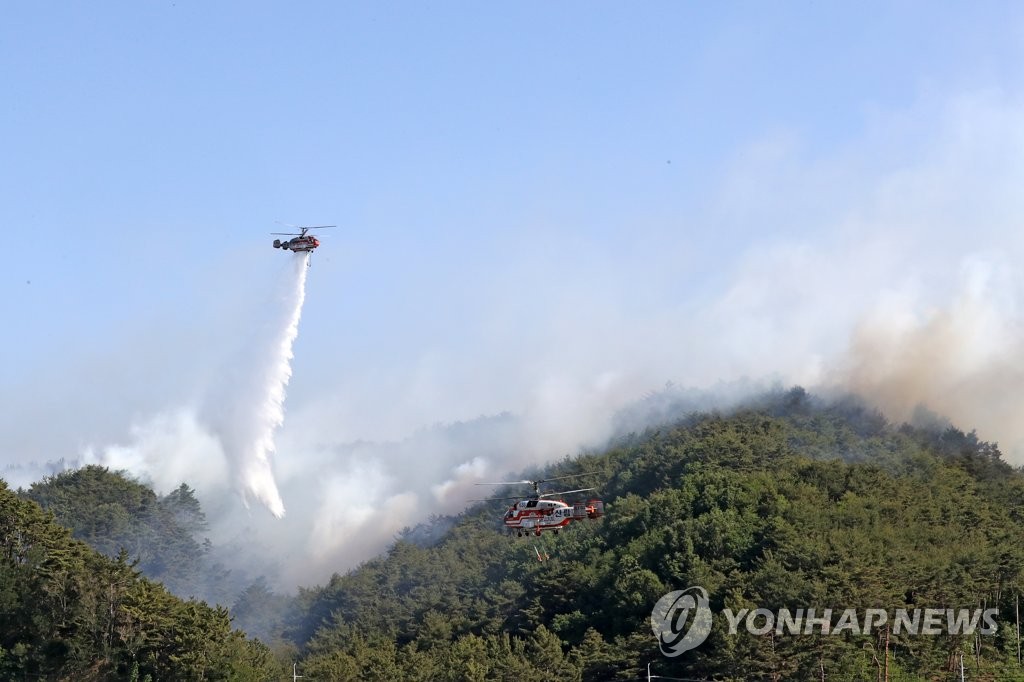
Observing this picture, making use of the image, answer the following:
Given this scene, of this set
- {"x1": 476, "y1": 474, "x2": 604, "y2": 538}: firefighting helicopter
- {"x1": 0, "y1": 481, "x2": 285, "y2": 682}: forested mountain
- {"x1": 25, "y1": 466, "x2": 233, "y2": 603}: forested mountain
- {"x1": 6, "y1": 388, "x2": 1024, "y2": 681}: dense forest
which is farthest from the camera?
{"x1": 25, "y1": 466, "x2": 233, "y2": 603}: forested mountain

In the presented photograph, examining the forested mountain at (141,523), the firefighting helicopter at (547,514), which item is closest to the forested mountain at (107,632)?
the firefighting helicopter at (547,514)

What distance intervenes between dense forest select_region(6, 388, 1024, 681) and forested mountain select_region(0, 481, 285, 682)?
0.13 meters

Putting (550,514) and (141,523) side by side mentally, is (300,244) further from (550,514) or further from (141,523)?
(141,523)

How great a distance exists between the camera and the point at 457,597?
110 meters

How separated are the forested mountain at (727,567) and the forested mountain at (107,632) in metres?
7.06

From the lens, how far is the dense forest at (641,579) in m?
82.3

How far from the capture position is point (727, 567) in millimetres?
96562

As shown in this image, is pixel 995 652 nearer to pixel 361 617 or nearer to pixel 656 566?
pixel 656 566

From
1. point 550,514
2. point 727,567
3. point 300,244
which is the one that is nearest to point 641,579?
point 727,567

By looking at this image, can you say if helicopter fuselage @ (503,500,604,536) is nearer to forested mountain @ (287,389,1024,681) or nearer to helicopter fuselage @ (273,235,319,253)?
forested mountain @ (287,389,1024,681)

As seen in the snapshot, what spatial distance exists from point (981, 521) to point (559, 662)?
44611 millimetres

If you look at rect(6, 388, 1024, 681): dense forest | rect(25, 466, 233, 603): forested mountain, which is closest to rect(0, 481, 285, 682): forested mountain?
rect(6, 388, 1024, 681): dense forest

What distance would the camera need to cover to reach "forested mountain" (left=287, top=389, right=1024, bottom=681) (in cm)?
8238

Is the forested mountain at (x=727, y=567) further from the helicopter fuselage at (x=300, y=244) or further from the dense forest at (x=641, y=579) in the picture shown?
the helicopter fuselage at (x=300, y=244)
